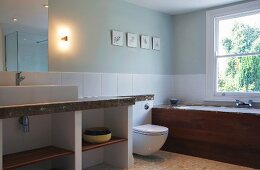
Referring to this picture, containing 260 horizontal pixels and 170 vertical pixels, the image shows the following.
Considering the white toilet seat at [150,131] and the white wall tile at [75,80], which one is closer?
the white wall tile at [75,80]

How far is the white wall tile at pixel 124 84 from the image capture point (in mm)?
3533

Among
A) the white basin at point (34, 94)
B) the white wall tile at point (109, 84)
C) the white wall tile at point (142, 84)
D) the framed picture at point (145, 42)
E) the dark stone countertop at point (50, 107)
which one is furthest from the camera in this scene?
the framed picture at point (145, 42)

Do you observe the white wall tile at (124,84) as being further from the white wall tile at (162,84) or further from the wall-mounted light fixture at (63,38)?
the wall-mounted light fixture at (63,38)

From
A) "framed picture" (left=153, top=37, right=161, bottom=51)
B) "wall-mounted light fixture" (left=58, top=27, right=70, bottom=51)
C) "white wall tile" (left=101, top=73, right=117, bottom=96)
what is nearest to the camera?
"wall-mounted light fixture" (left=58, top=27, right=70, bottom=51)

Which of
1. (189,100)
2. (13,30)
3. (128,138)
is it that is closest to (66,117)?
(128,138)

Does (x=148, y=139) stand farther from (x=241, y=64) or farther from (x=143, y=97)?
(x=241, y=64)

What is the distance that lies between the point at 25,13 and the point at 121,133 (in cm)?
169

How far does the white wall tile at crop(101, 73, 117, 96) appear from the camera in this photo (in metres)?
3.33

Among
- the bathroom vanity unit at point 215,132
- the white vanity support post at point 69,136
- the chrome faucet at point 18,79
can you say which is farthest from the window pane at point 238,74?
the chrome faucet at point 18,79

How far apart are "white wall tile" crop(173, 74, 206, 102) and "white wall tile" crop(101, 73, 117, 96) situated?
→ 1.42 metres

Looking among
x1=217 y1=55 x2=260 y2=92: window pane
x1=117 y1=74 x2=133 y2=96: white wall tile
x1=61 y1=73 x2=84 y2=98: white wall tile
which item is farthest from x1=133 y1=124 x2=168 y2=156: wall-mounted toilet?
x1=217 y1=55 x2=260 y2=92: window pane

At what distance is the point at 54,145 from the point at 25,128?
388 millimetres

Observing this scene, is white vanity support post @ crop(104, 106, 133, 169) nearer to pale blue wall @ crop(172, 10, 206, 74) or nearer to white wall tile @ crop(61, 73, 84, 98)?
white wall tile @ crop(61, 73, 84, 98)

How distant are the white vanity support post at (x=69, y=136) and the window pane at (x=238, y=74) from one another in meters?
2.49
